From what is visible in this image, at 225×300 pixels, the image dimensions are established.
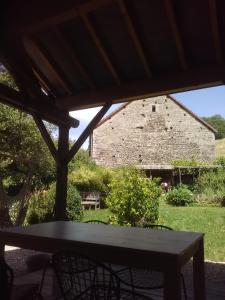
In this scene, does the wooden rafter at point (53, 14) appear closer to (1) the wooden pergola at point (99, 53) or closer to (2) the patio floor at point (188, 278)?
(1) the wooden pergola at point (99, 53)

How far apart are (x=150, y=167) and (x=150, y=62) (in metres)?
12.9

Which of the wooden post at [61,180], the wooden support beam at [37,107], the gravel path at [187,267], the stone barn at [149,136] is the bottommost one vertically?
the gravel path at [187,267]

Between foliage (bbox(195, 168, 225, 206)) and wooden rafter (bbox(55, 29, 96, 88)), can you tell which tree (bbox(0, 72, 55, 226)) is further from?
foliage (bbox(195, 168, 225, 206))

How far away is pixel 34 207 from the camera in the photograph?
26.8 ft

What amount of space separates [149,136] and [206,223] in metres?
10.4

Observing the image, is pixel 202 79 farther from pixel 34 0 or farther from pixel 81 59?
pixel 34 0

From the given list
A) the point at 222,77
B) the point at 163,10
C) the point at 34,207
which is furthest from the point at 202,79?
the point at 34,207

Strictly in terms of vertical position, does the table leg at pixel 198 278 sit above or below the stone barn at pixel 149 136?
below

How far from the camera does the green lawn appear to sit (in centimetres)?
557

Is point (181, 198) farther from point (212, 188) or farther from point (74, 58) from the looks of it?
point (74, 58)

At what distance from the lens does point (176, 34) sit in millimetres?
3525

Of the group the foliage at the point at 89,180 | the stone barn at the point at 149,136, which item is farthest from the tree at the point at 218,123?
the foliage at the point at 89,180

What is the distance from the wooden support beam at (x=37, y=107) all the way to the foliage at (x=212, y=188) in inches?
335

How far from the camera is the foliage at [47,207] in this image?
8.13 m
